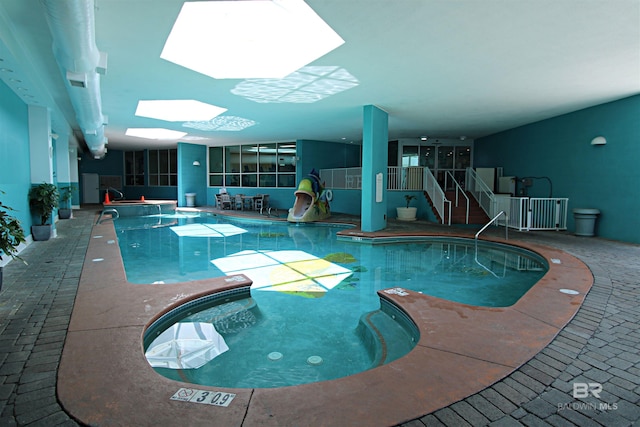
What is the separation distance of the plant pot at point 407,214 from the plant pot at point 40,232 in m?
10.1

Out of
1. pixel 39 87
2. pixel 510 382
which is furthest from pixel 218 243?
pixel 510 382

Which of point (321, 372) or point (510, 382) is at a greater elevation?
point (510, 382)

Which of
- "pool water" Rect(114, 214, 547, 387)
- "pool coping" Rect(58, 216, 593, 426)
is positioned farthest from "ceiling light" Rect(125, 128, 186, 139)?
"pool coping" Rect(58, 216, 593, 426)

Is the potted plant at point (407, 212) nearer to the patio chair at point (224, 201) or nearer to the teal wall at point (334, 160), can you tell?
the teal wall at point (334, 160)

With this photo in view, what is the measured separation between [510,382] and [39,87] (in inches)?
344

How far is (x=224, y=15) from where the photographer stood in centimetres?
472

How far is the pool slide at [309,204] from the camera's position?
12.4 metres

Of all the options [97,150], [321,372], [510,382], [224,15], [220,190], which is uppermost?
[224,15]

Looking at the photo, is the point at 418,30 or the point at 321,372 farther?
the point at 418,30

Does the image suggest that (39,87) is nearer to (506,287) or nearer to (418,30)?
(418,30)

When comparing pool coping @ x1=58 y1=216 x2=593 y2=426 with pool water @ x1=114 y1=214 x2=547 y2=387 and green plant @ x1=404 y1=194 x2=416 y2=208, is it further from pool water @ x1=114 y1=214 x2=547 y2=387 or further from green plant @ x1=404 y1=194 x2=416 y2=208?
green plant @ x1=404 y1=194 x2=416 y2=208

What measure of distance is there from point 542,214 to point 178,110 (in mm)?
10595

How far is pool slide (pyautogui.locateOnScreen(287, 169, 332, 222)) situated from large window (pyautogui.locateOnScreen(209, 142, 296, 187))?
13.7 ft

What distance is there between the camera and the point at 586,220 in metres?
8.63
